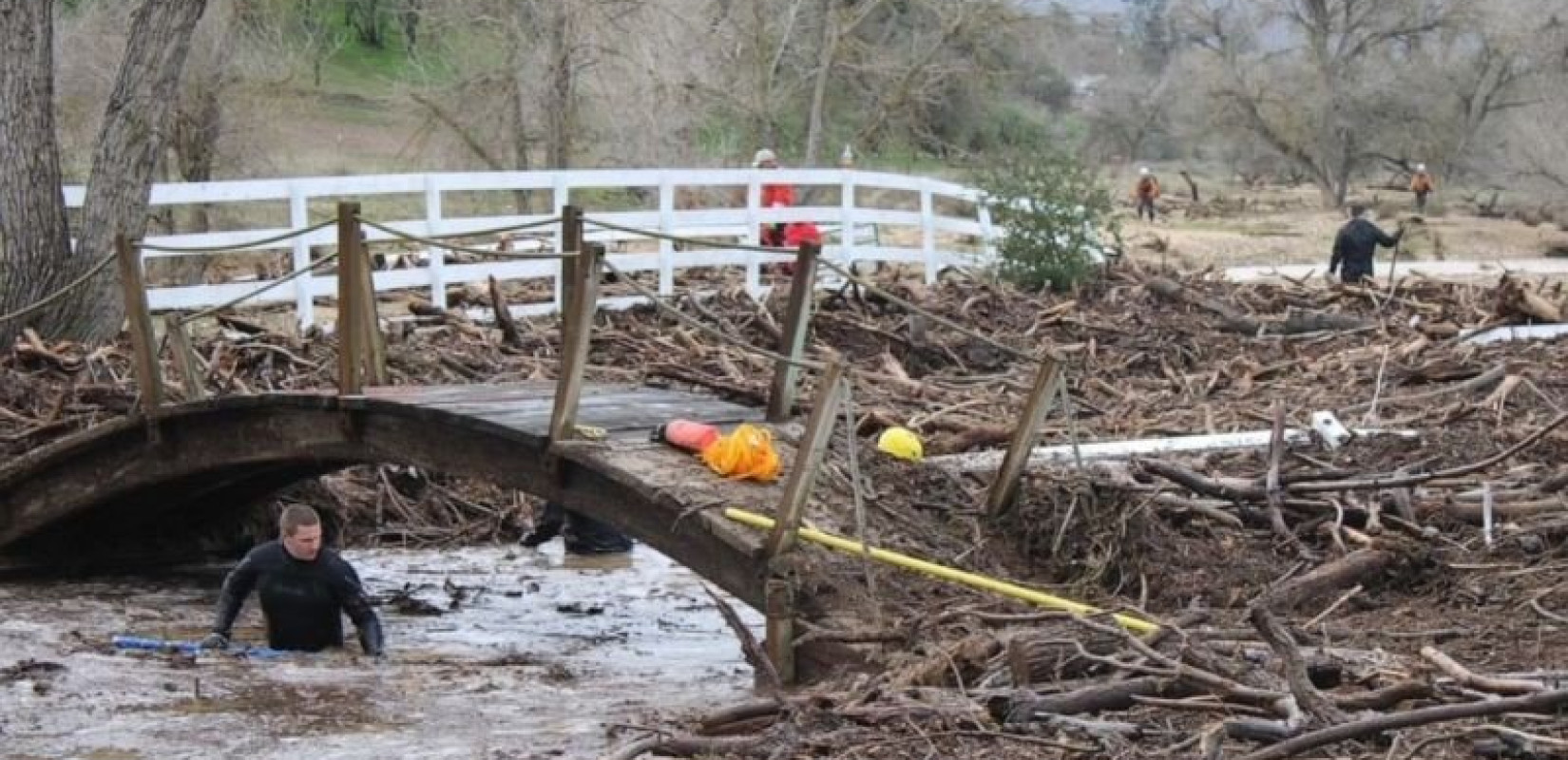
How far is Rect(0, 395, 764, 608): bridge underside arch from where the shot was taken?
10383mm

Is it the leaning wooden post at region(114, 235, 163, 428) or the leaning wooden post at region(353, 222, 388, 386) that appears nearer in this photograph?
the leaning wooden post at region(353, 222, 388, 386)

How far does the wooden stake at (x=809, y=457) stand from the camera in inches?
372

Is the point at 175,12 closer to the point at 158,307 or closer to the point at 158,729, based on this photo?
the point at 158,307

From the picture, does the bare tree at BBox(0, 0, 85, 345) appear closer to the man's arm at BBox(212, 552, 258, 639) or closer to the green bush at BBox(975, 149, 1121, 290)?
the man's arm at BBox(212, 552, 258, 639)

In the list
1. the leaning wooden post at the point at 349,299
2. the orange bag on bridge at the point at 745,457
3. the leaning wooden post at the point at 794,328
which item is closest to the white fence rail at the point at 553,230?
the leaning wooden post at the point at 349,299

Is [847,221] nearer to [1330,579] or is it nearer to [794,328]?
[794,328]

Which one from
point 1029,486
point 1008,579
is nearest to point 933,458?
point 1029,486

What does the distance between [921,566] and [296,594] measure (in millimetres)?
3991

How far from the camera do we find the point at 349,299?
11.8 meters

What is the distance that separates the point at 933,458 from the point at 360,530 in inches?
205

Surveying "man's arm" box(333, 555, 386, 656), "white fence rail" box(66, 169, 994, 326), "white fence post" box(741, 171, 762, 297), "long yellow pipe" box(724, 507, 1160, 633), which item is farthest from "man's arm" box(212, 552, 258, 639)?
"white fence post" box(741, 171, 762, 297)

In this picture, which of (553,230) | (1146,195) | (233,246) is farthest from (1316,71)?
(233,246)

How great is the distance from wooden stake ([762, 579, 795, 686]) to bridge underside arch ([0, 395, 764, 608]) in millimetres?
238

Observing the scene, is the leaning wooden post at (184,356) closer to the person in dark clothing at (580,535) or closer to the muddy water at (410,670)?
the muddy water at (410,670)
